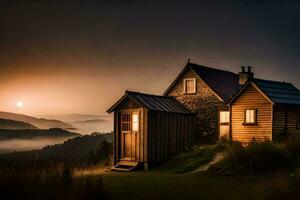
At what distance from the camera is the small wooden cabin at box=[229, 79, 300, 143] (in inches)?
990

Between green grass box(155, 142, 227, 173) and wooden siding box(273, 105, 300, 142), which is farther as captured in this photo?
wooden siding box(273, 105, 300, 142)

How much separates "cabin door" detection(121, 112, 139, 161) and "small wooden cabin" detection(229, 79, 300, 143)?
6373 mm

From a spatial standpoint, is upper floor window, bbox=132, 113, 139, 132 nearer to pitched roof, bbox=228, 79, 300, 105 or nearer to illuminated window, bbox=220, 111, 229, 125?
pitched roof, bbox=228, 79, 300, 105

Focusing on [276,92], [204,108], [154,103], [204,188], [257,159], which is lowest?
[204,188]

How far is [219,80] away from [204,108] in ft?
11.4

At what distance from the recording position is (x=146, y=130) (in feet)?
80.5

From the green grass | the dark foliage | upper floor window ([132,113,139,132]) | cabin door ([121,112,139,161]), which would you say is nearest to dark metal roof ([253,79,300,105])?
the green grass

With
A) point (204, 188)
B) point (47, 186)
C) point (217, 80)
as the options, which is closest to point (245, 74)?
point (217, 80)

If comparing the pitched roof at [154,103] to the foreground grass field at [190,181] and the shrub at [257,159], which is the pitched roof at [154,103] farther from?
the shrub at [257,159]

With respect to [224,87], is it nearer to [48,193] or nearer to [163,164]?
[163,164]

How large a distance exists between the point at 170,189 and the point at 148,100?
11485mm

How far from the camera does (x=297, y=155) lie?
63.8 ft

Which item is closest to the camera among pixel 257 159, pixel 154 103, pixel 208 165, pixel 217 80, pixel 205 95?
pixel 257 159

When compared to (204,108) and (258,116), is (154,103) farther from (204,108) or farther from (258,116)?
(258,116)
